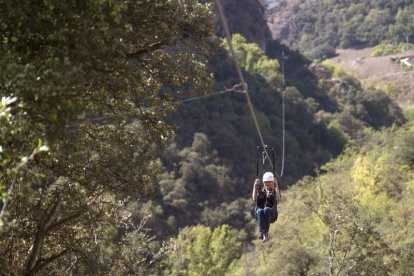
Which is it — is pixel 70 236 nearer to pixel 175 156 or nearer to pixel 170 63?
pixel 170 63

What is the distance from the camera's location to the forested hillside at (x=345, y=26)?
554 feet

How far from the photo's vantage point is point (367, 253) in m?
20.5

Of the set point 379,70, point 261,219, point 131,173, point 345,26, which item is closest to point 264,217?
point 261,219

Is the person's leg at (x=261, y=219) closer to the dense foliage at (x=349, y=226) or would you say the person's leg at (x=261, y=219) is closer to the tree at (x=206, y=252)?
the dense foliage at (x=349, y=226)

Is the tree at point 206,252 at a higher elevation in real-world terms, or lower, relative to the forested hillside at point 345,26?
lower

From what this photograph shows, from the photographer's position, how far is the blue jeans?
999 cm

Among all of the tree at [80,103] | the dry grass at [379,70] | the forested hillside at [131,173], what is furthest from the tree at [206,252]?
the dry grass at [379,70]

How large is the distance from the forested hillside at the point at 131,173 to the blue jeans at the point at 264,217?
202 cm

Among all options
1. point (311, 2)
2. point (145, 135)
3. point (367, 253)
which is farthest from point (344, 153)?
point (311, 2)

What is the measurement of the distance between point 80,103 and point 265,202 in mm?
5148

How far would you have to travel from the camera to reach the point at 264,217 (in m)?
10.0

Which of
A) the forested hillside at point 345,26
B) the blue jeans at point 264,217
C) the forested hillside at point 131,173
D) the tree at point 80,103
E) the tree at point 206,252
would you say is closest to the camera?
the tree at point 80,103

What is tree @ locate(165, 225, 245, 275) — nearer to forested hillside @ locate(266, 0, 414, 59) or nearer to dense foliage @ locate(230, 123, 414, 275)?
dense foliage @ locate(230, 123, 414, 275)

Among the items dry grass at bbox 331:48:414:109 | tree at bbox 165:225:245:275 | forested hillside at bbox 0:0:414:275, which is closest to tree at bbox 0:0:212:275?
forested hillside at bbox 0:0:414:275
